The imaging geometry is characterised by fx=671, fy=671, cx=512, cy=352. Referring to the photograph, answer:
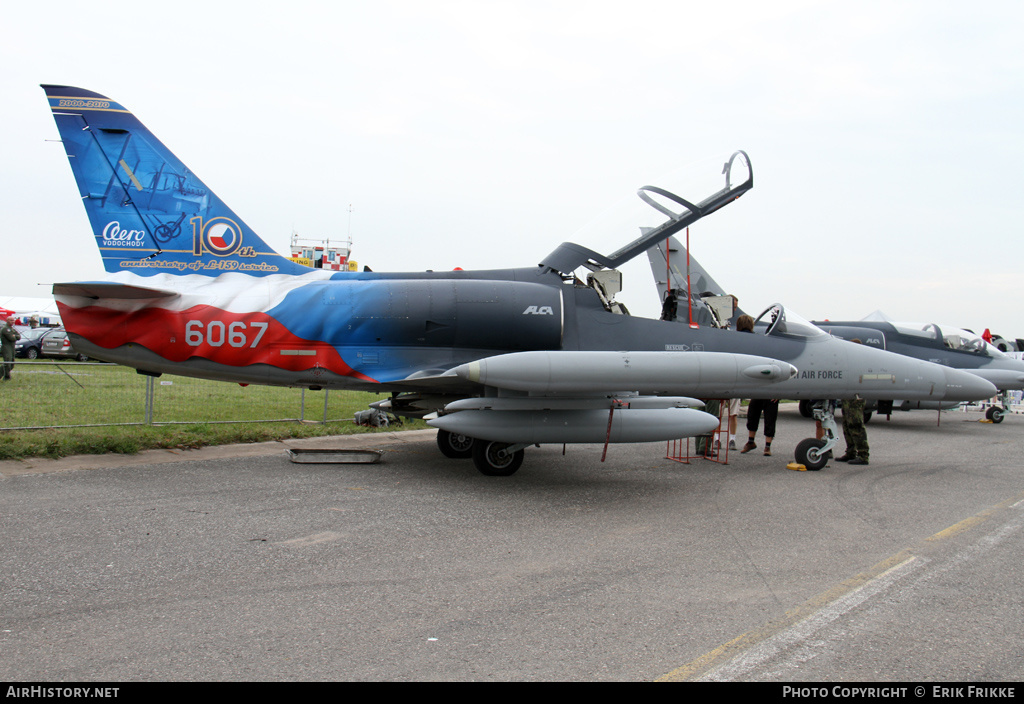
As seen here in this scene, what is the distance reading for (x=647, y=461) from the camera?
31.7ft

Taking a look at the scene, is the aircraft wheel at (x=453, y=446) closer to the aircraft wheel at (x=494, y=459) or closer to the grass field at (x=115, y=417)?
the aircraft wheel at (x=494, y=459)

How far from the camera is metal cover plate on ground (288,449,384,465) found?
8.36m

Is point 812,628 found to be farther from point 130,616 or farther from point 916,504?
point 916,504

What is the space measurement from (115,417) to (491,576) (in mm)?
7627

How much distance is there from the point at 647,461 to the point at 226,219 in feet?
21.3

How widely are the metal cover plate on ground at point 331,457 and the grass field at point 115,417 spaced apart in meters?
1.75

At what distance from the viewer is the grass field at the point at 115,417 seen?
8.31m

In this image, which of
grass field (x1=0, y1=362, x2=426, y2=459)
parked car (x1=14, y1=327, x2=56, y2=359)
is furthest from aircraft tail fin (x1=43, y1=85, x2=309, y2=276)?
parked car (x1=14, y1=327, x2=56, y2=359)

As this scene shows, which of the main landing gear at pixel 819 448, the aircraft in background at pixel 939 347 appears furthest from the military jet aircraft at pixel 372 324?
the aircraft in background at pixel 939 347

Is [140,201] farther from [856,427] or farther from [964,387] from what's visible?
[964,387]

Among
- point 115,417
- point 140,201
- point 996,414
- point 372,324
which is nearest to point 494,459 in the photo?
point 372,324

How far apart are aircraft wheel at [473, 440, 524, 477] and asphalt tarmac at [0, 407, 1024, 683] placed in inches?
10.5

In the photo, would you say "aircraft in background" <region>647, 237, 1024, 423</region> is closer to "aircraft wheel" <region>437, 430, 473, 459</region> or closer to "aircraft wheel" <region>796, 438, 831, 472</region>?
"aircraft wheel" <region>796, 438, 831, 472</region>
